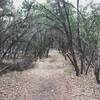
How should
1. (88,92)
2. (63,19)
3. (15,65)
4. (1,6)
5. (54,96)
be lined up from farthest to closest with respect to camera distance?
(15,65), (63,19), (1,6), (88,92), (54,96)

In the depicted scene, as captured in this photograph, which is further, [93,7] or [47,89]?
[93,7]

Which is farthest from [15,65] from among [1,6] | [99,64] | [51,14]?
[99,64]

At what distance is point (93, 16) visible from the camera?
50.2ft

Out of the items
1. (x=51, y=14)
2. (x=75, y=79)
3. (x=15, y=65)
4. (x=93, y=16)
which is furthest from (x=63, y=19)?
(x=15, y=65)

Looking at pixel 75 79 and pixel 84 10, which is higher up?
pixel 84 10

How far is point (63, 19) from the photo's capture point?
51.2ft

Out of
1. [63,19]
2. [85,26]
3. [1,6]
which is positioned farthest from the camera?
[63,19]

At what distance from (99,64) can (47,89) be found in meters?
3.28

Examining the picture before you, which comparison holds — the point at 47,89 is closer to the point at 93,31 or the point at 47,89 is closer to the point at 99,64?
the point at 99,64

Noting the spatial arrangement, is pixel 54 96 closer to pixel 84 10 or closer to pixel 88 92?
pixel 88 92

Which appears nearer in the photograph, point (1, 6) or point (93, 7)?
point (1, 6)

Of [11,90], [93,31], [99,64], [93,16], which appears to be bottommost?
[11,90]

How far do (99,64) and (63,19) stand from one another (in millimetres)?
4726

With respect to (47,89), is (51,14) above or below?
above
